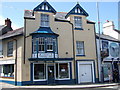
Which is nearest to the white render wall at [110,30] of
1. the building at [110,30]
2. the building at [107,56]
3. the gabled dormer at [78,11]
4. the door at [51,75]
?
the building at [110,30]

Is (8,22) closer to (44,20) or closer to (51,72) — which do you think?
(44,20)

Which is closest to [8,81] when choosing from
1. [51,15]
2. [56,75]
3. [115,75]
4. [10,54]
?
[10,54]

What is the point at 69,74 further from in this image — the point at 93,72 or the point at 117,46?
the point at 117,46

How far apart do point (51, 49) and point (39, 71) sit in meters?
2.77

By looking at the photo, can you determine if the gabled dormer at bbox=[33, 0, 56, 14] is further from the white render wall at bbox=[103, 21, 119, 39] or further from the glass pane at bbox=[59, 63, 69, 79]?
the white render wall at bbox=[103, 21, 119, 39]

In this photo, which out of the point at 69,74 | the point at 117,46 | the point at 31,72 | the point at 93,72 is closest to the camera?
the point at 31,72

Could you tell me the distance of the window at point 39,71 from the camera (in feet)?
54.6

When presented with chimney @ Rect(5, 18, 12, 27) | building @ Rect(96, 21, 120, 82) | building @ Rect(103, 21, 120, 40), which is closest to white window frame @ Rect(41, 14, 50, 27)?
building @ Rect(96, 21, 120, 82)

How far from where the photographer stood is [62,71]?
58.0 ft

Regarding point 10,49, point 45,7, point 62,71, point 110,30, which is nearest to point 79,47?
point 62,71

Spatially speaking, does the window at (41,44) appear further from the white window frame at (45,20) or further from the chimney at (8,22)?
the chimney at (8,22)

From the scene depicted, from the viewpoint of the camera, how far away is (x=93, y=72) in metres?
19.0

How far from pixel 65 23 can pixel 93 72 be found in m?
6.95

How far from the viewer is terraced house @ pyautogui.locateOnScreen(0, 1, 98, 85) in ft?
54.3
